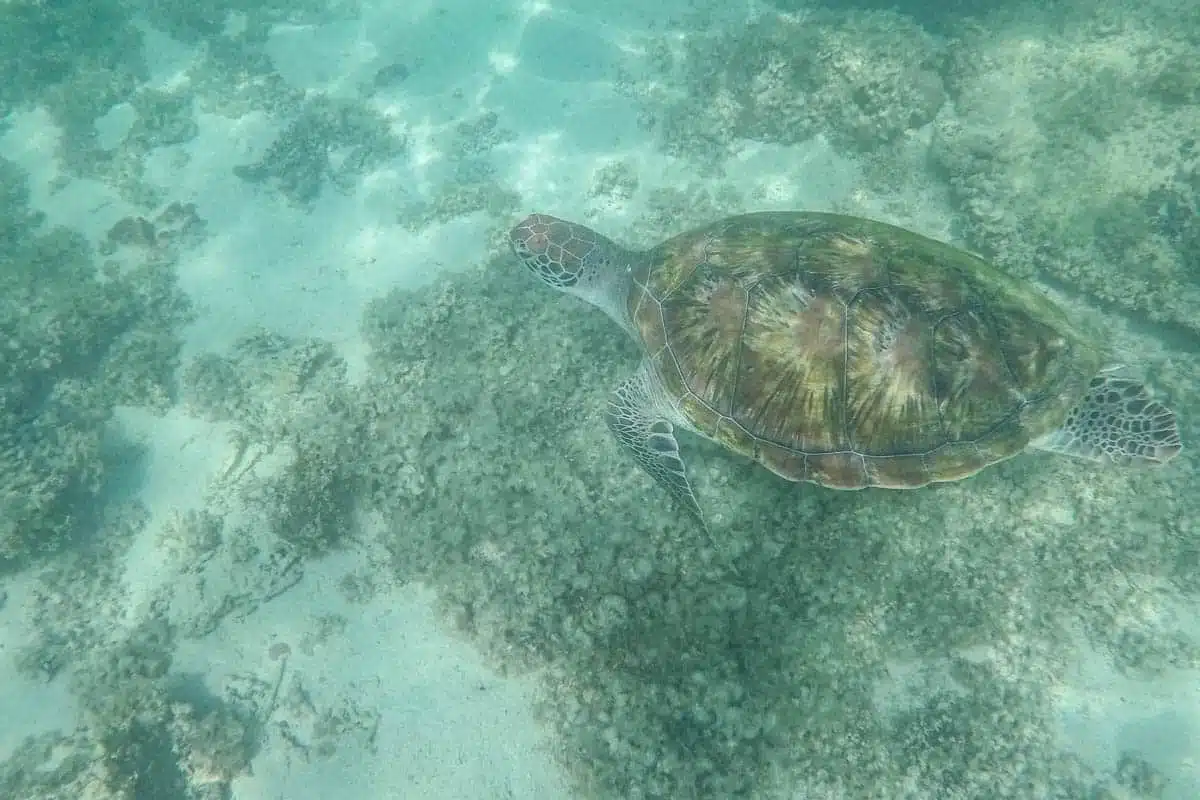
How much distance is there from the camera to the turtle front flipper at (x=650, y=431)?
12.4 feet

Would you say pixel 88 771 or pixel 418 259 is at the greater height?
pixel 418 259

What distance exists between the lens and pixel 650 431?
4027 mm

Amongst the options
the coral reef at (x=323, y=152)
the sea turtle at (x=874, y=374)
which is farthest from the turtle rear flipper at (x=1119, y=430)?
the coral reef at (x=323, y=152)

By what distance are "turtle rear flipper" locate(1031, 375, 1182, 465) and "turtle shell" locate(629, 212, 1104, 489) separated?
15 centimetres

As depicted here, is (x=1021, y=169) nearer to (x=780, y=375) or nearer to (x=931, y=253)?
(x=931, y=253)

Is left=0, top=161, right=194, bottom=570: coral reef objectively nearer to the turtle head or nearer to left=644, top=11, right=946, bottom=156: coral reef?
the turtle head

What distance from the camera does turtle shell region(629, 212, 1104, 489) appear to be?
346 centimetres

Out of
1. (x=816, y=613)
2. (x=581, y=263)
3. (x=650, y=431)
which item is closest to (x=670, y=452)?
(x=650, y=431)

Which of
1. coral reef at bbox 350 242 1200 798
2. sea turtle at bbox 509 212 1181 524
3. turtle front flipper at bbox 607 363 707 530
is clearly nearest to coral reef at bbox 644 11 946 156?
sea turtle at bbox 509 212 1181 524

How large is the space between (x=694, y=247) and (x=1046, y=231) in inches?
135

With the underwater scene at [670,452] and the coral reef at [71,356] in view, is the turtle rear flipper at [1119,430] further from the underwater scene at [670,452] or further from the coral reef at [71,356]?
the coral reef at [71,356]

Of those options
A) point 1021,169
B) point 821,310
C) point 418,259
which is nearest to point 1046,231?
point 1021,169

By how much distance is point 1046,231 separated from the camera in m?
5.22

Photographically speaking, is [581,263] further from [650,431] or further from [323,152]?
[323,152]
